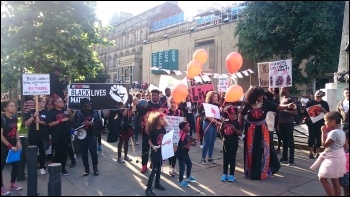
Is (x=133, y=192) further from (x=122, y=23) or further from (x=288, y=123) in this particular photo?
(x=122, y=23)

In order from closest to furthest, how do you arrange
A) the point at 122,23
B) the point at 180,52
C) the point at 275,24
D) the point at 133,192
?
1. the point at 133,192
2. the point at 275,24
3. the point at 180,52
4. the point at 122,23

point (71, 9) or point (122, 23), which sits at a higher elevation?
point (122, 23)

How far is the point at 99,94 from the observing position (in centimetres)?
748

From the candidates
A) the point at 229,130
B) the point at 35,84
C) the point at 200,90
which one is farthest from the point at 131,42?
the point at 229,130

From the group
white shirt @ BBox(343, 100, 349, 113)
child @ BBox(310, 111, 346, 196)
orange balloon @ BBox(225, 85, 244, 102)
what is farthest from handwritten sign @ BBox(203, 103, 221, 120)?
white shirt @ BBox(343, 100, 349, 113)

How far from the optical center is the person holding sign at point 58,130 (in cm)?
620

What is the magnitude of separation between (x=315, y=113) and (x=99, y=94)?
5.42 meters

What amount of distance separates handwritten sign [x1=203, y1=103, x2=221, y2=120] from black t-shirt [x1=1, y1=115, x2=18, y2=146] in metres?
3.76

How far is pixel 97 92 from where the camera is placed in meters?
7.45

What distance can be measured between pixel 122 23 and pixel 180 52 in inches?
930

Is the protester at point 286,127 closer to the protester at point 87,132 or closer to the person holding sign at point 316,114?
the person holding sign at point 316,114

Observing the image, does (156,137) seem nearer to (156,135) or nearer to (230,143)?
(156,135)

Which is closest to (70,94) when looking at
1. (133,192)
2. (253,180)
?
(133,192)

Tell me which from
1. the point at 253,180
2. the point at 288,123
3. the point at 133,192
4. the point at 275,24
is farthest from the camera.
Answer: the point at 275,24
